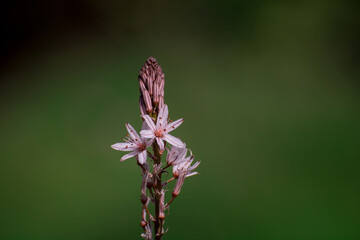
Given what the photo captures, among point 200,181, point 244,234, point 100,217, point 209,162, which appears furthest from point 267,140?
point 100,217

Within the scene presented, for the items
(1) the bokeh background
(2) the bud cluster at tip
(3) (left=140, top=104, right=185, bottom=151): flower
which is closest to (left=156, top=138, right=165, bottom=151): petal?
(3) (left=140, top=104, right=185, bottom=151): flower

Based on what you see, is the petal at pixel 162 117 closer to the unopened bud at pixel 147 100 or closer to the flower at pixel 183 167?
the unopened bud at pixel 147 100

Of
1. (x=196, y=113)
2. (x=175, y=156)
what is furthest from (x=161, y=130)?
(x=196, y=113)

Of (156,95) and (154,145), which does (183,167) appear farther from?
(156,95)

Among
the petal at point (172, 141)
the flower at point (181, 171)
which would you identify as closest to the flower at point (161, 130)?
the petal at point (172, 141)

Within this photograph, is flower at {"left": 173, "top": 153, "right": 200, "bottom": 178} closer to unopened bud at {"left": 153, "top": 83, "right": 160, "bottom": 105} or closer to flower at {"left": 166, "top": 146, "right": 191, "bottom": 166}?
flower at {"left": 166, "top": 146, "right": 191, "bottom": 166}

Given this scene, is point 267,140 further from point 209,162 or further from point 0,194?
point 0,194
